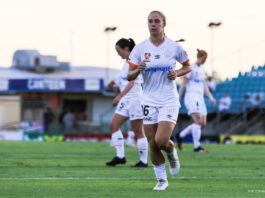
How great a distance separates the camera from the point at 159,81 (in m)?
8.58

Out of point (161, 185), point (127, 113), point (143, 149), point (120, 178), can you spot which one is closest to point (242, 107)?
point (127, 113)

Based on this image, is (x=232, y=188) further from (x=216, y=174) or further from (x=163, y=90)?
(x=216, y=174)

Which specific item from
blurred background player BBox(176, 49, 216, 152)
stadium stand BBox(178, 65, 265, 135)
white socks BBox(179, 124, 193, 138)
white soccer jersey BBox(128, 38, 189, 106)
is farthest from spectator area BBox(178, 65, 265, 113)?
white soccer jersey BBox(128, 38, 189, 106)

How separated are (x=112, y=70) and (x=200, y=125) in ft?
138

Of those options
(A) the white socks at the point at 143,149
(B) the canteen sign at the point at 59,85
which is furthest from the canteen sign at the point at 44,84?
(A) the white socks at the point at 143,149

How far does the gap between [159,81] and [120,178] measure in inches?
84.1

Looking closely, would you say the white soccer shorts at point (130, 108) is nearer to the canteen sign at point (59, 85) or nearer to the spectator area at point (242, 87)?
the spectator area at point (242, 87)

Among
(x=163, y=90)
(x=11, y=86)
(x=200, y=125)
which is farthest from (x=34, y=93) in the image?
(x=163, y=90)

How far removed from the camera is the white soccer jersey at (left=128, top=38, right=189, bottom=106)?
856 centimetres

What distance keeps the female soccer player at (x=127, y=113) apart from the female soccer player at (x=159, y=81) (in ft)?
11.0

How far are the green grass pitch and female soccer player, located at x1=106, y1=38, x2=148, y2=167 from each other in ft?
1.05

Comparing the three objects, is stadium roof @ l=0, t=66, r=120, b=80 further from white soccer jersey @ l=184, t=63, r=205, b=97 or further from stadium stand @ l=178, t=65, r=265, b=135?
white soccer jersey @ l=184, t=63, r=205, b=97

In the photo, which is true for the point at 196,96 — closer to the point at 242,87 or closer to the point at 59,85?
the point at 242,87

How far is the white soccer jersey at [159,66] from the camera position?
856cm
